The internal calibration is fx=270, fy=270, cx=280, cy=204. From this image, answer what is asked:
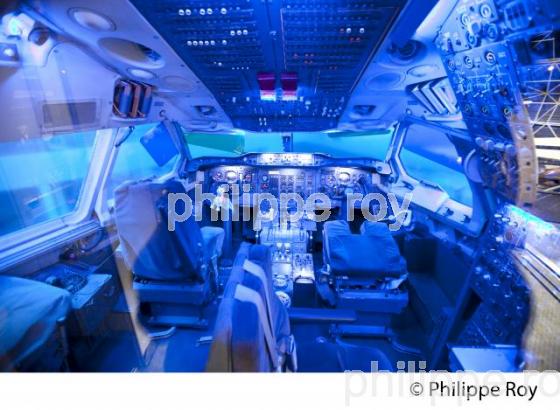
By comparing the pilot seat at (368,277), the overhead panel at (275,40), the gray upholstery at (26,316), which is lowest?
the pilot seat at (368,277)

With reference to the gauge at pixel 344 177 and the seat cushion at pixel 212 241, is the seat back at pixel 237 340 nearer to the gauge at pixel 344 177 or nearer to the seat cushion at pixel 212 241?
the seat cushion at pixel 212 241

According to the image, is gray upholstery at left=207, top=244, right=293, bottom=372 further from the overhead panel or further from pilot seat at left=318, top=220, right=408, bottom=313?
pilot seat at left=318, top=220, right=408, bottom=313

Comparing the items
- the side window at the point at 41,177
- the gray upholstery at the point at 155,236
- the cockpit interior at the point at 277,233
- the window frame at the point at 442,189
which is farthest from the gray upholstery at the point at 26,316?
the window frame at the point at 442,189

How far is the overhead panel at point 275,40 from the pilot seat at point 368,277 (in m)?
1.26

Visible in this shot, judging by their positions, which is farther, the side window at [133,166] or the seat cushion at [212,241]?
the side window at [133,166]

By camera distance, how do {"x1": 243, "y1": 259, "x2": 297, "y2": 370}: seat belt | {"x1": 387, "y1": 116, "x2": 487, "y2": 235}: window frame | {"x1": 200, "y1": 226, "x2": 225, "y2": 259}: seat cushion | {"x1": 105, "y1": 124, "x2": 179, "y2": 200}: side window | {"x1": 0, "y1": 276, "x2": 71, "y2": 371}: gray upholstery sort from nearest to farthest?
{"x1": 243, "y1": 259, "x2": 297, "y2": 370}: seat belt < {"x1": 0, "y1": 276, "x2": 71, "y2": 371}: gray upholstery < {"x1": 387, "y1": 116, "x2": 487, "y2": 235}: window frame < {"x1": 200, "y1": 226, "x2": 225, "y2": 259}: seat cushion < {"x1": 105, "y1": 124, "x2": 179, "y2": 200}: side window

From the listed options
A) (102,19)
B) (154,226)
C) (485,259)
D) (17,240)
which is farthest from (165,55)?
(485,259)

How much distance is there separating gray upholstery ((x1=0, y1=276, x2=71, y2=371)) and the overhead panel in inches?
61.7

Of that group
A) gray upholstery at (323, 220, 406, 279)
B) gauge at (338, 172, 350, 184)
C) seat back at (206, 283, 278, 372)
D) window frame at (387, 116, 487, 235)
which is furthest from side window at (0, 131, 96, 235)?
gauge at (338, 172, 350, 184)

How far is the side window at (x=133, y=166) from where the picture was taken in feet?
9.62

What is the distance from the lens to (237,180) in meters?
4.37

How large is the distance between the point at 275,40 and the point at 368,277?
167cm

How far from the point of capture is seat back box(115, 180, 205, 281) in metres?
1.87
